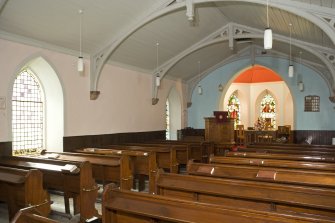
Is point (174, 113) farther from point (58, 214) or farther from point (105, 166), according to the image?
point (58, 214)

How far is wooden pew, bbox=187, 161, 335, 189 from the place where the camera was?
13.4 feet

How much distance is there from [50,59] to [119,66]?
2.95 m

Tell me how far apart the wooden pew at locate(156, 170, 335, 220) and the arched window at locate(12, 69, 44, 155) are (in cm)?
568

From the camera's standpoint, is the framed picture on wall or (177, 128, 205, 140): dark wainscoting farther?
(177, 128, 205, 140): dark wainscoting

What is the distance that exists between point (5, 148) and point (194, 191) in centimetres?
520

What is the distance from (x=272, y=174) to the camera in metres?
4.36

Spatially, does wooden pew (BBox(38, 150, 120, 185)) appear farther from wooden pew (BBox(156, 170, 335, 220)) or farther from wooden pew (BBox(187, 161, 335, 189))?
wooden pew (BBox(156, 170, 335, 220))

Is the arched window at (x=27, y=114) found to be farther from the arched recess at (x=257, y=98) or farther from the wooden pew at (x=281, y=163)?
the arched recess at (x=257, y=98)

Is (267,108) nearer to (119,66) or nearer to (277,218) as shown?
(119,66)

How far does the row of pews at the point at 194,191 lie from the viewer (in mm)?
2621

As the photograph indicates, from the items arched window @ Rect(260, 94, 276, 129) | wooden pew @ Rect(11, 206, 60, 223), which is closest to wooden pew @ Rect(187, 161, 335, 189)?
wooden pew @ Rect(11, 206, 60, 223)

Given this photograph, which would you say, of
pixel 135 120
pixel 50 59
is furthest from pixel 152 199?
pixel 135 120

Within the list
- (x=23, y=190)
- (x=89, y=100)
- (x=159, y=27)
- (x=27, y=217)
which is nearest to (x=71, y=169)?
(x=23, y=190)

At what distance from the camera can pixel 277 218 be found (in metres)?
Result: 2.36
